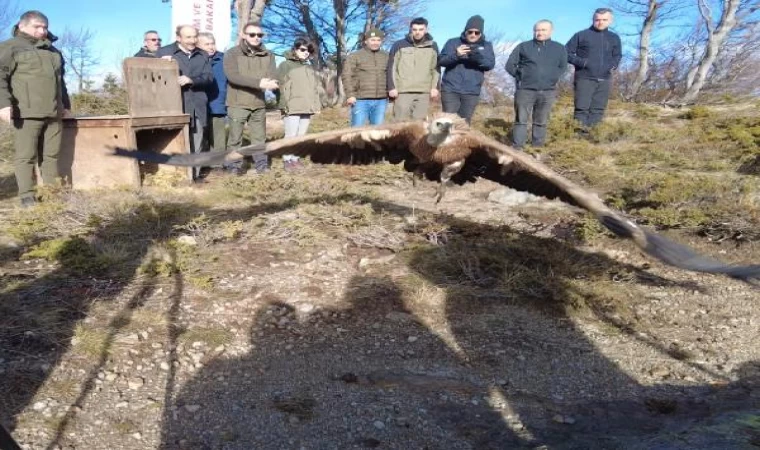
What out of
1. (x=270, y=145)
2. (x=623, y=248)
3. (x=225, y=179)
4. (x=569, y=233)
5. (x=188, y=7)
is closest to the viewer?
(x=270, y=145)

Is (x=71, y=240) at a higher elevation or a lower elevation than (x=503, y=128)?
lower

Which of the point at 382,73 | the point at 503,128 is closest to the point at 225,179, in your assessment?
the point at 382,73

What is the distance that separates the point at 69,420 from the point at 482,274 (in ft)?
9.20

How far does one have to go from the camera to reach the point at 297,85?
22.3 ft

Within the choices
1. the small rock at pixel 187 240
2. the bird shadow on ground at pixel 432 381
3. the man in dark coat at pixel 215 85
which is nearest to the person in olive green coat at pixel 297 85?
the man in dark coat at pixel 215 85

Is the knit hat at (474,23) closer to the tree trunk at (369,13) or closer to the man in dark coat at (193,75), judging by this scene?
the man in dark coat at (193,75)

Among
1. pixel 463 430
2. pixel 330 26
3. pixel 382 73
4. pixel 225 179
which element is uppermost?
pixel 330 26

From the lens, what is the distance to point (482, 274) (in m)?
4.02

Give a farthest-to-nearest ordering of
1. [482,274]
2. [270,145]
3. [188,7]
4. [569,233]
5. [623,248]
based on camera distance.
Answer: [188,7], [569,233], [623,248], [482,274], [270,145]

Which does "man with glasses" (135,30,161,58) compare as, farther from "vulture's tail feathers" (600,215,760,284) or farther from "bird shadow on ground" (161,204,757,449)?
"vulture's tail feathers" (600,215,760,284)

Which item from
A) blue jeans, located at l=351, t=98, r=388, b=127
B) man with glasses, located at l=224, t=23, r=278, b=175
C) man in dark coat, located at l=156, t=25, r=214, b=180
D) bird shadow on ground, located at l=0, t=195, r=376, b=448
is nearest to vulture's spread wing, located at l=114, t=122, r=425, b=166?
bird shadow on ground, located at l=0, t=195, r=376, b=448

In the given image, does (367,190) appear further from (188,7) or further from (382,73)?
(188,7)

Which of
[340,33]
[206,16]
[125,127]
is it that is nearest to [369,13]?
[340,33]

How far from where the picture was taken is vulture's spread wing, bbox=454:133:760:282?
8.68ft
